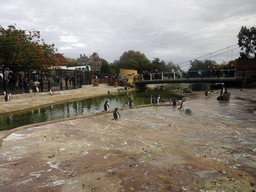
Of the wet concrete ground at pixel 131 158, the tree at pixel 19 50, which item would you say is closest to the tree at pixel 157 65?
the tree at pixel 19 50

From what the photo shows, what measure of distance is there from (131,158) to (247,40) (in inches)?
2417

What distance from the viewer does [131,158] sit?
4.01 m

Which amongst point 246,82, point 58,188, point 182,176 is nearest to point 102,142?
point 58,188

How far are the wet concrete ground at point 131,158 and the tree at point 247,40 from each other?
55.1m

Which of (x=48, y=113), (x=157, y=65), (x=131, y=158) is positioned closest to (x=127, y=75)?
(x=157, y=65)

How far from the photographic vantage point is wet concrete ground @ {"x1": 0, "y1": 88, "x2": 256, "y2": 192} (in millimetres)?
3000

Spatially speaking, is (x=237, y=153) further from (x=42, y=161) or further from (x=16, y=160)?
(x=16, y=160)

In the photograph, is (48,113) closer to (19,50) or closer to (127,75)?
(19,50)

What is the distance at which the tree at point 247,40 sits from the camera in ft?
155

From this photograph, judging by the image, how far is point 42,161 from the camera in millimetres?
3936

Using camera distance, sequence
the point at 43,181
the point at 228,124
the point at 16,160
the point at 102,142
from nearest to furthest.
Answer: the point at 43,181 < the point at 16,160 < the point at 102,142 < the point at 228,124

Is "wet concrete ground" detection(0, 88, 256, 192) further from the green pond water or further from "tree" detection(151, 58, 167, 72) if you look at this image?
"tree" detection(151, 58, 167, 72)

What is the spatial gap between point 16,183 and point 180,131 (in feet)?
17.4

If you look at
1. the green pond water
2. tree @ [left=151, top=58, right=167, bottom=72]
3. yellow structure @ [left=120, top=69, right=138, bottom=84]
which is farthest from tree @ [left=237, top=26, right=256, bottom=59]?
the green pond water
